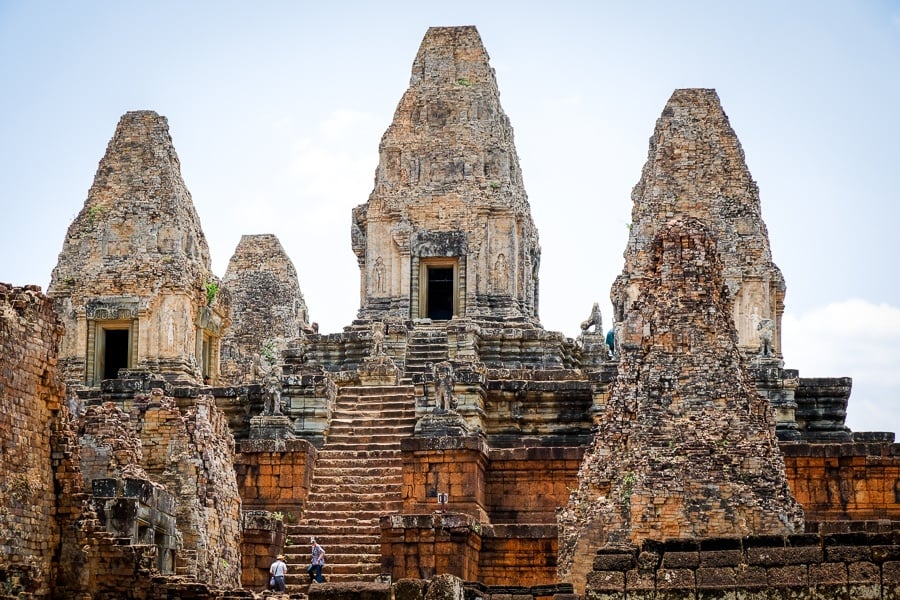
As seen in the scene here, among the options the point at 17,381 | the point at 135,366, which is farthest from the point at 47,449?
the point at 135,366

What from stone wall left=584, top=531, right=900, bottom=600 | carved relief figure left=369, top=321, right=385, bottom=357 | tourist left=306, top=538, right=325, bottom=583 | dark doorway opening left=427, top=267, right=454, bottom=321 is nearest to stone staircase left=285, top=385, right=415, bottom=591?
tourist left=306, top=538, right=325, bottom=583

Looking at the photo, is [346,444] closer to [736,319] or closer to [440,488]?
[440,488]

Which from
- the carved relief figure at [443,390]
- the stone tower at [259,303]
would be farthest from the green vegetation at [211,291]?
the carved relief figure at [443,390]

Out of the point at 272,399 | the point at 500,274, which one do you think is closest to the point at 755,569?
the point at 272,399

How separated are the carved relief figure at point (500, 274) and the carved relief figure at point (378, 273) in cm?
281

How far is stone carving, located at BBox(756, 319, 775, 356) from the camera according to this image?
3953 cm

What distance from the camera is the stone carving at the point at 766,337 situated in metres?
39.5

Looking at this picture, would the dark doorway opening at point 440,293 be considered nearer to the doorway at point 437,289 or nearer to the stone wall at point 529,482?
the doorway at point 437,289

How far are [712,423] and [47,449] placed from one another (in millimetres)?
8888

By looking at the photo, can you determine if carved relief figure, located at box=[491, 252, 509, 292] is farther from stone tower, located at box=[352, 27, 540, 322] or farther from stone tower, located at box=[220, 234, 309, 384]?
stone tower, located at box=[220, 234, 309, 384]

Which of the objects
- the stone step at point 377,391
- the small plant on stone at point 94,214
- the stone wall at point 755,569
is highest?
the small plant on stone at point 94,214

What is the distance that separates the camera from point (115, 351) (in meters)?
43.2

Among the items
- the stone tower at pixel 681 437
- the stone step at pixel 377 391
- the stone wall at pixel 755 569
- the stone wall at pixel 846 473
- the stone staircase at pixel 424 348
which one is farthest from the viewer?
the stone staircase at pixel 424 348

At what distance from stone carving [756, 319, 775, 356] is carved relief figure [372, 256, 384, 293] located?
386 inches
